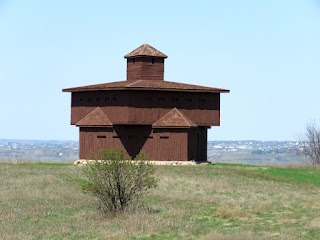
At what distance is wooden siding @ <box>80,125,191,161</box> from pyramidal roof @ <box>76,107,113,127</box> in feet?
2.07

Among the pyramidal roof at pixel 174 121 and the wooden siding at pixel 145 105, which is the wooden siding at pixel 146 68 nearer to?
the wooden siding at pixel 145 105

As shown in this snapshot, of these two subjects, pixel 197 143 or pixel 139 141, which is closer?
pixel 139 141

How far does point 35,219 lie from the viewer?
29453 millimetres

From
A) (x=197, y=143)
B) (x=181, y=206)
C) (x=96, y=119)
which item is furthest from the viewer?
(x=197, y=143)

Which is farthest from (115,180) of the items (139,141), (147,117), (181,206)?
(139,141)

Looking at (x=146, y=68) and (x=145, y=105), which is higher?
(x=146, y=68)

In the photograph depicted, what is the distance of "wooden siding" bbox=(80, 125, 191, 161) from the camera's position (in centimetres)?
5634

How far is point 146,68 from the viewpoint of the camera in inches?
2393

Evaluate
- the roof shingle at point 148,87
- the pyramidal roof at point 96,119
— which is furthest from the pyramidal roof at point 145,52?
the pyramidal roof at point 96,119

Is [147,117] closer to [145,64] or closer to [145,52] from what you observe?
[145,64]

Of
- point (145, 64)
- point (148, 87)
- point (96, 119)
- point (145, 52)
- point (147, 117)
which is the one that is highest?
point (145, 52)

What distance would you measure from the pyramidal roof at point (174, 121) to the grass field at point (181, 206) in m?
4.84

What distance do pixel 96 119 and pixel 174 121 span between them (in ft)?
20.8

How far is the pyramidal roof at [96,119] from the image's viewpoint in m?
57.2
